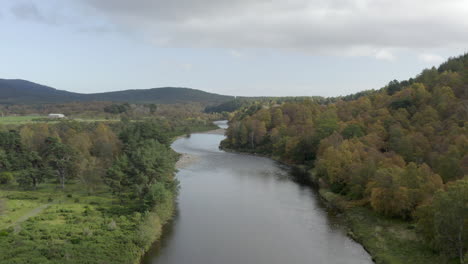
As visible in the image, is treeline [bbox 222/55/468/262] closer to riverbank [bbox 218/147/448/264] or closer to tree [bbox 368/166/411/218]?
tree [bbox 368/166/411/218]

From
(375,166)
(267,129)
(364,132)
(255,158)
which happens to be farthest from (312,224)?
(267,129)

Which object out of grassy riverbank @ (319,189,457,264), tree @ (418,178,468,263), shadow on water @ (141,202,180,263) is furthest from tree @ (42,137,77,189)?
tree @ (418,178,468,263)

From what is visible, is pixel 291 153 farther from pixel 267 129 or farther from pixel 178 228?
pixel 178 228

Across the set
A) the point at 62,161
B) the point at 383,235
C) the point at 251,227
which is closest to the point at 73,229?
the point at 251,227

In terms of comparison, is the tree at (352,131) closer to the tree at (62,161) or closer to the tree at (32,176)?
the tree at (62,161)

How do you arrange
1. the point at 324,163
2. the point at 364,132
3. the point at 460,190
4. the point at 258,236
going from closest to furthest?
the point at 460,190 → the point at 258,236 → the point at 324,163 → the point at 364,132

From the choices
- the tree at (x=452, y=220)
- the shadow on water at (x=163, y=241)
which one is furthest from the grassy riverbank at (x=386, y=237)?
the shadow on water at (x=163, y=241)

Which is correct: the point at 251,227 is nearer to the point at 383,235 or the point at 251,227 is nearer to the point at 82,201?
the point at 383,235

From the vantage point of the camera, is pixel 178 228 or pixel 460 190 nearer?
pixel 460 190
